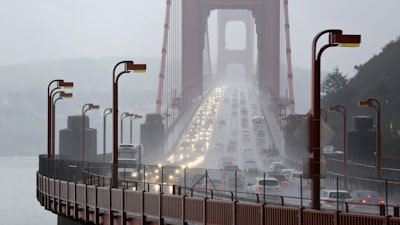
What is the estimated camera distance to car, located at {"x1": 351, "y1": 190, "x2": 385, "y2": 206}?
142ft

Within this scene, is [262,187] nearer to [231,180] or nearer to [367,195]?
[231,180]

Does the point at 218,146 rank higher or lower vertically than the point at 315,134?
lower

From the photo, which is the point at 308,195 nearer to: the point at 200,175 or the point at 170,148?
the point at 200,175

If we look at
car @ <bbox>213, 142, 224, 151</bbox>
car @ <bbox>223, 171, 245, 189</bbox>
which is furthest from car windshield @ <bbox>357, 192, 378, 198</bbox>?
car @ <bbox>213, 142, 224, 151</bbox>

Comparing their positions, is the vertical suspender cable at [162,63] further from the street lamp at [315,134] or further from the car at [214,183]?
the street lamp at [315,134]

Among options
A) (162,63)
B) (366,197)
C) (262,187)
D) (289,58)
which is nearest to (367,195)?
(366,197)

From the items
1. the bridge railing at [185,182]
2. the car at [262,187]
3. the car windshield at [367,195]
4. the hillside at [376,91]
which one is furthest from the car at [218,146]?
the car windshield at [367,195]

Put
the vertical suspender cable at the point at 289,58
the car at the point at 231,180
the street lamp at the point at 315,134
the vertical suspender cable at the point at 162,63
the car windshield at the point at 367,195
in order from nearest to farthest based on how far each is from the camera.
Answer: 1. the street lamp at the point at 315,134
2. the car at the point at 231,180
3. the car windshield at the point at 367,195
4. the vertical suspender cable at the point at 162,63
5. the vertical suspender cable at the point at 289,58

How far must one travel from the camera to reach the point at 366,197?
46.3 m

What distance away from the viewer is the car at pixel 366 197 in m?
43.3

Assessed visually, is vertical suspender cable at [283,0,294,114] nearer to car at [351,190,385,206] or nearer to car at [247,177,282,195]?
car at [247,177,282,195]

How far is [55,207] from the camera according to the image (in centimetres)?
5553

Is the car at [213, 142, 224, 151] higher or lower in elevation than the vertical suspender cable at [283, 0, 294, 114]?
lower

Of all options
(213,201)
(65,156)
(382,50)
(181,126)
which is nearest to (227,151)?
(181,126)
